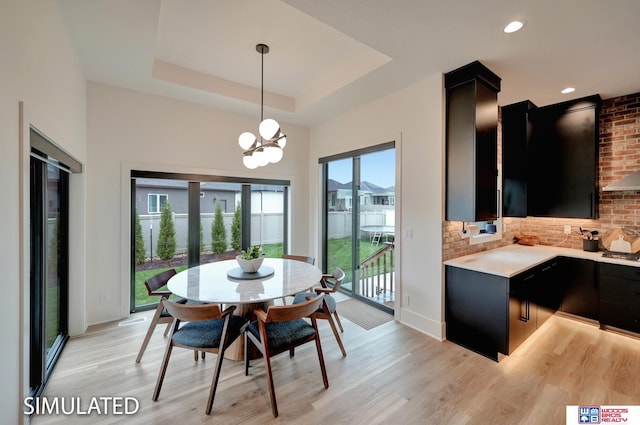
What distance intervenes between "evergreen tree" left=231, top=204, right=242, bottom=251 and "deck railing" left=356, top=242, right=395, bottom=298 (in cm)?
200

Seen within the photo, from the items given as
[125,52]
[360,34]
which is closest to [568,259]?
[360,34]

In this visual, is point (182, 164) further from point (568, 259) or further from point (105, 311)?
point (568, 259)

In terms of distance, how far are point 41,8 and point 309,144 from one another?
3.56m

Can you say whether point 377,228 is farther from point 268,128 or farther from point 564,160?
point 564,160

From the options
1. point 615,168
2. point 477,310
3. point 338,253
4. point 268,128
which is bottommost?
point 477,310

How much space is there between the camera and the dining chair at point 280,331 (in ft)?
6.16

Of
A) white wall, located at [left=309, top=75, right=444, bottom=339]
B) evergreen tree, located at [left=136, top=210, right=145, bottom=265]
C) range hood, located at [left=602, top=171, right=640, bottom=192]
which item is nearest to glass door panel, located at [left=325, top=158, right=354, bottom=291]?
white wall, located at [left=309, top=75, right=444, bottom=339]

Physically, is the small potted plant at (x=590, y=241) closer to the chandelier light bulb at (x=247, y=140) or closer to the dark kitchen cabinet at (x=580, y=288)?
the dark kitchen cabinet at (x=580, y=288)

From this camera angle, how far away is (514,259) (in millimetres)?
2975

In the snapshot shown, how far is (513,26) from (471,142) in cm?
98

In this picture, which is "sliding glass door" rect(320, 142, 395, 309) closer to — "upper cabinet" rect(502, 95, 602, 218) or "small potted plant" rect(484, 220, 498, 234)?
"small potted plant" rect(484, 220, 498, 234)

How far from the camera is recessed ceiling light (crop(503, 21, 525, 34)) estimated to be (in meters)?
2.02

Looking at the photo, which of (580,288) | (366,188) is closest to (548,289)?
(580,288)

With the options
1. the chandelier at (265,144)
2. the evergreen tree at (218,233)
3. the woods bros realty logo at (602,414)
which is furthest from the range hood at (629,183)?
the evergreen tree at (218,233)
